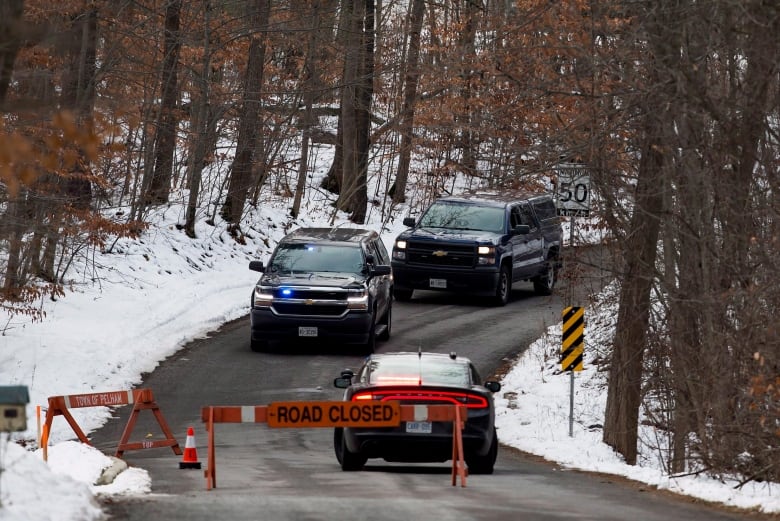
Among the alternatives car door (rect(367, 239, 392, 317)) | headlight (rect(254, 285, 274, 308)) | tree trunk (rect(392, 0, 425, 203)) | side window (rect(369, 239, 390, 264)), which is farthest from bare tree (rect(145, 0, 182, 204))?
headlight (rect(254, 285, 274, 308))

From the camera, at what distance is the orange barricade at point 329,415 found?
451 inches

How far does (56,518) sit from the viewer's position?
8.11 meters

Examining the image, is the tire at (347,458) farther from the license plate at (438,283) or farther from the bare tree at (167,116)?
the bare tree at (167,116)

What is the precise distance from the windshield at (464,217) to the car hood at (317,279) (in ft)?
21.8

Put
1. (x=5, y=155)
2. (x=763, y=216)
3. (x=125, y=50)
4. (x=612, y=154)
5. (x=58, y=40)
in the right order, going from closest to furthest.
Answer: (x=5, y=155) → (x=58, y=40) → (x=763, y=216) → (x=612, y=154) → (x=125, y=50)

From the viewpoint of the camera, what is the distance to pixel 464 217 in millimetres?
29000

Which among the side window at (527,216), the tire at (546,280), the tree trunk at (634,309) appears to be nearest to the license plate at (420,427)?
the tree trunk at (634,309)

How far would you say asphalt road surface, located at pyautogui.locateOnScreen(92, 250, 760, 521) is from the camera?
9.73 meters

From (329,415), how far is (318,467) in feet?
7.44

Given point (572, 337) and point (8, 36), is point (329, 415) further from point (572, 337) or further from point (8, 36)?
point (572, 337)

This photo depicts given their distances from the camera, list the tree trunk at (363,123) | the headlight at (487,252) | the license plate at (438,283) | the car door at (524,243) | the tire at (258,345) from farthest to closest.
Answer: the tree trunk at (363,123), the car door at (524,243), the license plate at (438,283), the headlight at (487,252), the tire at (258,345)

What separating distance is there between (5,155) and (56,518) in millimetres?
2495

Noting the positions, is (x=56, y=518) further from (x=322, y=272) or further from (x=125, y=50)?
(x=125, y=50)

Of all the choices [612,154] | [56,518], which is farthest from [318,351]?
[56,518]
